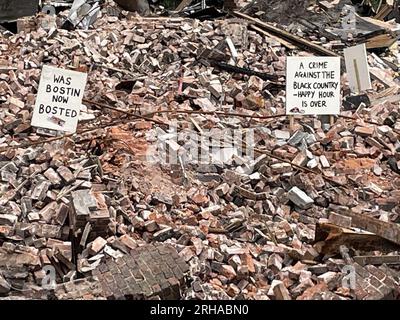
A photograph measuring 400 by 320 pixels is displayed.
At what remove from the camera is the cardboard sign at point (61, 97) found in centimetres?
588

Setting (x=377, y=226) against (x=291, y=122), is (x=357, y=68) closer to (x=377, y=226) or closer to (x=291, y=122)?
(x=291, y=122)

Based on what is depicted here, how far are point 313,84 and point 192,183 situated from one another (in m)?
1.60

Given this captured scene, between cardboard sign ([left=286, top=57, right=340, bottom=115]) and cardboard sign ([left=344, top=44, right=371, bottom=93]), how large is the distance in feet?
2.54

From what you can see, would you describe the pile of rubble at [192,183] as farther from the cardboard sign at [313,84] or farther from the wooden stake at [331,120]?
the cardboard sign at [313,84]

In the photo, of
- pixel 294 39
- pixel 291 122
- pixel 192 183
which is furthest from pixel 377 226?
pixel 294 39

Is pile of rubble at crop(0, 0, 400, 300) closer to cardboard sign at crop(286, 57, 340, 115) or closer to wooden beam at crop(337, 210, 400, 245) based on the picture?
wooden beam at crop(337, 210, 400, 245)

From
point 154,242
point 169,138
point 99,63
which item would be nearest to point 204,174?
point 169,138

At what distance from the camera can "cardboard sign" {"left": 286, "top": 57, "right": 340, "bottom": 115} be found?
6.16 metres

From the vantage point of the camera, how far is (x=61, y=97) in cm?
590

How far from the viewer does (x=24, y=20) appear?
8805 mm

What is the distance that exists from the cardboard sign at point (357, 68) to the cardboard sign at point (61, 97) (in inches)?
109

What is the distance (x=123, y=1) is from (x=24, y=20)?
136 cm

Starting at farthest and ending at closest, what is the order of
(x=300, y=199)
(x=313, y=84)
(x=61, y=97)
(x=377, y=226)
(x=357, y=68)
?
(x=357, y=68), (x=313, y=84), (x=61, y=97), (x=300, y=199), (x=377, y=226)

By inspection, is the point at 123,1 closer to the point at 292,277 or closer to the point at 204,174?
the point at 204,174
